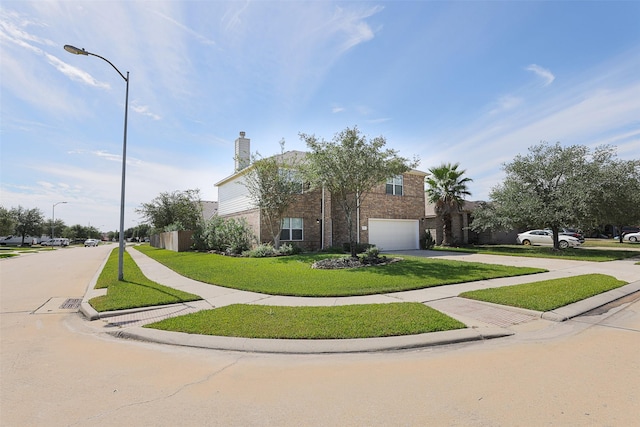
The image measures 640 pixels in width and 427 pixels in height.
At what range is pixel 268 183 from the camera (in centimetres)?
1883

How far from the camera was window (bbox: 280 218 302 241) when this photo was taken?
67.0 feet

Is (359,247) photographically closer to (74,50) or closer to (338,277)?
(338,277)

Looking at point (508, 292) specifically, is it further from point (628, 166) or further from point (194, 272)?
point (628, 166)

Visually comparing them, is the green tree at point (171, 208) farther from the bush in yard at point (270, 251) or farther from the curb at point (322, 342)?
the curb at point (322, 342)

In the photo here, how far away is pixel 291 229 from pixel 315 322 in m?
14.9

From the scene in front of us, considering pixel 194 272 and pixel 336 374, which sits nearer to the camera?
pixel 336 374

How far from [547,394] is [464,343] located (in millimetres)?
1670

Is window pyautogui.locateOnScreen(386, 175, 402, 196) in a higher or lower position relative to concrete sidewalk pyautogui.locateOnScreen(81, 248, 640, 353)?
higher

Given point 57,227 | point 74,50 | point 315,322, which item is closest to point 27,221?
point 57,227

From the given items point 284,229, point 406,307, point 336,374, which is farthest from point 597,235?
point 336,374

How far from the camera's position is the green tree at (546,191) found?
61.0 feet

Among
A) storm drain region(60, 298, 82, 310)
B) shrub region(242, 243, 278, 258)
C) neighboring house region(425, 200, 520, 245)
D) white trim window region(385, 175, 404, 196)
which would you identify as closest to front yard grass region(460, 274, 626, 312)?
storm drain region(60, 298, 82, 310)

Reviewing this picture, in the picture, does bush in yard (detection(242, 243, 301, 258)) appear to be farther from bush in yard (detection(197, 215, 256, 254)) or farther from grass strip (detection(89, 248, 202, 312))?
grass strip (detection(89, 248, 202, 312))

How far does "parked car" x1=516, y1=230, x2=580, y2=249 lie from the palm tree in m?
8.36
